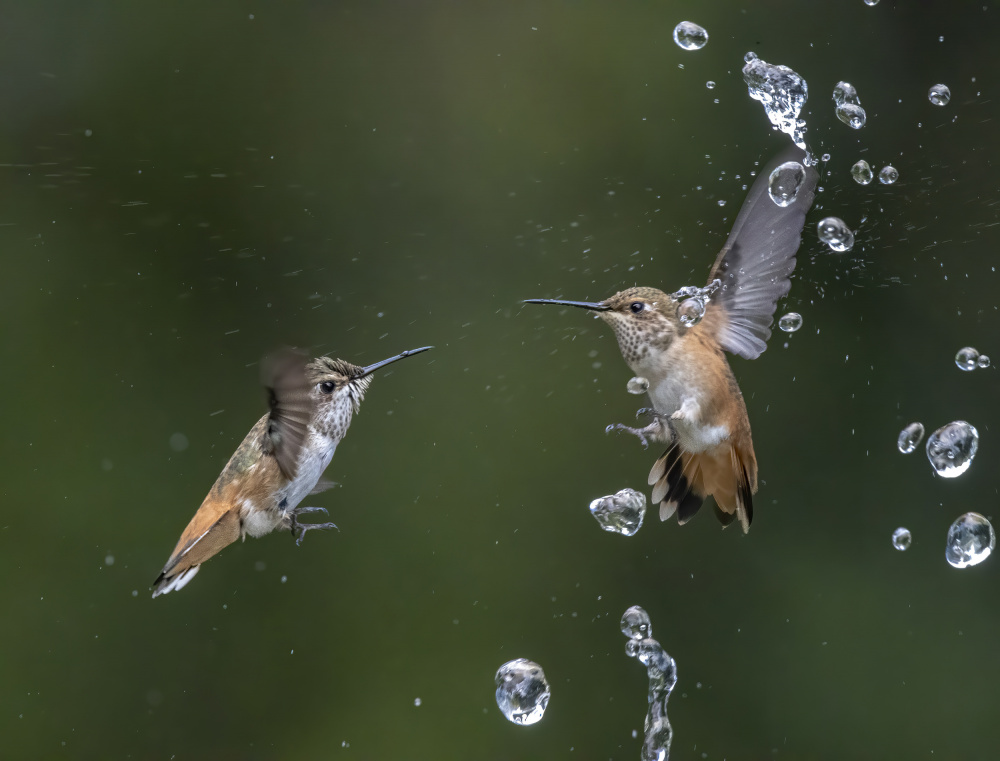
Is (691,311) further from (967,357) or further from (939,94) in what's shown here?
(939,94)

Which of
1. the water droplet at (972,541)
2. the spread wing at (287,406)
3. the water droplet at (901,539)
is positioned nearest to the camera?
the spread wing at (287,406)

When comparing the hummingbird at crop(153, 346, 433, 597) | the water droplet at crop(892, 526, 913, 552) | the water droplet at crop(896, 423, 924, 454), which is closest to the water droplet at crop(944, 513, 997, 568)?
the water droplet at crop(896, 423, 924, 454)

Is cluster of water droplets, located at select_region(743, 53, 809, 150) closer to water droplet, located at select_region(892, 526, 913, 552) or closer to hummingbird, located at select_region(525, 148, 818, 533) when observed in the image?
hummingbird, located at select_region(525, 148, 818, 533)

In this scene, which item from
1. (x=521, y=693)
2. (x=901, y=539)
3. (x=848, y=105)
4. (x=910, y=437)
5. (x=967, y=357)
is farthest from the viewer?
(x=901, y=539)

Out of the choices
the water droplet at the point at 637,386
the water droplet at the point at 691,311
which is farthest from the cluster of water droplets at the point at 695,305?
the water droplet at the point at 637,386

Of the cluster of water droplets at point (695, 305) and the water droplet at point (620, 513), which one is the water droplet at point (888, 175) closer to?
the cluster of water droplets at point (695, 305)

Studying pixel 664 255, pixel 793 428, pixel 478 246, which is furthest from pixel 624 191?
pixel 793 428

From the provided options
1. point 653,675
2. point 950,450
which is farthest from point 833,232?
point 653,675
